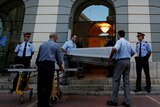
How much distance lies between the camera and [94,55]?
7.22 m

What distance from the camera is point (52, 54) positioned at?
6.22 m

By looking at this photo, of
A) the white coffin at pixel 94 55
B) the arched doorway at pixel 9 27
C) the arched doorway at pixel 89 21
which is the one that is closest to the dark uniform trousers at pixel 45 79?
the white coffin at pixel 94 55

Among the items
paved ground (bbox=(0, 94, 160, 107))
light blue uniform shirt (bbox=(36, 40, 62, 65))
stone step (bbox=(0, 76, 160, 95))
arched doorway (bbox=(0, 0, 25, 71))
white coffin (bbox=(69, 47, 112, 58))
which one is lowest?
Result: paved ground (bbox=(0, 94, 160, 107))

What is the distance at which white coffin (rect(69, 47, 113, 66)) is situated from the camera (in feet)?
22.5

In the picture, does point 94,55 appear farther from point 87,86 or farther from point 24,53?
point 24,53

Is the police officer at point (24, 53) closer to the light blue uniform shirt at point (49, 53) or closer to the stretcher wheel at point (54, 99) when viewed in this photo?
the stretcher wheel at point (54, 99)

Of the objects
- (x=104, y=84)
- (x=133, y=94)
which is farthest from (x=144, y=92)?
(x=104, y=84)

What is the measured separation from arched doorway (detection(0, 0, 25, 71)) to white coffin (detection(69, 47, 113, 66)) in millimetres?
6436

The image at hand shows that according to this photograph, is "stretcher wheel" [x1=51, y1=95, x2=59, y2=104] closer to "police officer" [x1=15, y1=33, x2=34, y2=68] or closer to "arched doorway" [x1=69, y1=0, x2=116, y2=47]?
"police officer" [x1=15, y1=33, x2=34, y2=68]

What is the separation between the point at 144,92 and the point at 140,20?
168 inches

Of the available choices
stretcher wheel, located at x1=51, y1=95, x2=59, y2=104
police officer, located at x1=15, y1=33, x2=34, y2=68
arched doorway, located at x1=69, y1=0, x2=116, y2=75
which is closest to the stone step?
police officer, located at x1=15, y1=33, x2=34, y2=68

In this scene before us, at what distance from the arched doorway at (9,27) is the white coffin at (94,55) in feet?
21.1

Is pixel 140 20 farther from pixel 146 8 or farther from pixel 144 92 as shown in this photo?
pixel 144 92

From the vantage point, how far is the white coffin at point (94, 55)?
6.86 m
